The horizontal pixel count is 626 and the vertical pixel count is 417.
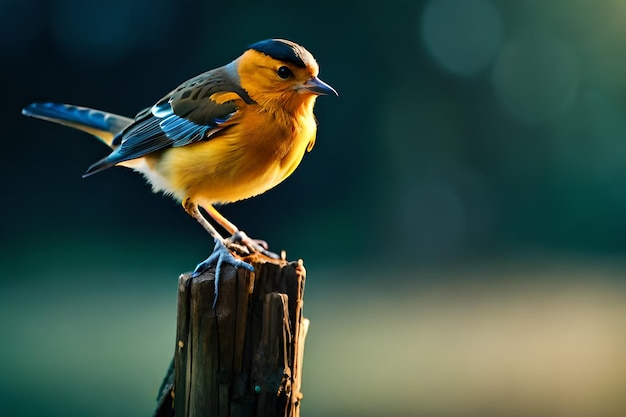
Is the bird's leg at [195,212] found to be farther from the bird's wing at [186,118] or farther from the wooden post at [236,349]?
the wooden post at [236,349]

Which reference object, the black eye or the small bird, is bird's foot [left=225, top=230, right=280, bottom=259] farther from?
the black eye

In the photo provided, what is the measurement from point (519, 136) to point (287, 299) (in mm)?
11901

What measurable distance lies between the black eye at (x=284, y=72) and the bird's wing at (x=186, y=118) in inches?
8.4

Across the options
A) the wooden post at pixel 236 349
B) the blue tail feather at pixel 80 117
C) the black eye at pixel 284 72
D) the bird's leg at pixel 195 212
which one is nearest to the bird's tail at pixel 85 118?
the blue tail feather at pixel 80 117

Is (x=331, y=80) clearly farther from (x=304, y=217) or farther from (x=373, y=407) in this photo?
(x=373, y=407)

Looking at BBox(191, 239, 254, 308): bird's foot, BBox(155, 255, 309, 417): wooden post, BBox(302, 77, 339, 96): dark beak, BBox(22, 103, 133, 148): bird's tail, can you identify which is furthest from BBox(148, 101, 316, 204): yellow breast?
BBox(22, 103, 133, 148): bird's tail

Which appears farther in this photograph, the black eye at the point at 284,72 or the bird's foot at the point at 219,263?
the black eye at the point at 284,72

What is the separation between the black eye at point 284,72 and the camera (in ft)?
12.4

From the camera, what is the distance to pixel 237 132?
3.78 metres

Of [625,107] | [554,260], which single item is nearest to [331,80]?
[554,260]

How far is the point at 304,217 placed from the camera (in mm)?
12930

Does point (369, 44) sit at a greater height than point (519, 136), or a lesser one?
greater

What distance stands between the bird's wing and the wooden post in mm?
910

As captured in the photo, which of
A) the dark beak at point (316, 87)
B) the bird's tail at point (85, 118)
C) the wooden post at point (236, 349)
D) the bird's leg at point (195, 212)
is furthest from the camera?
the bird's tail at point (85, 118)
